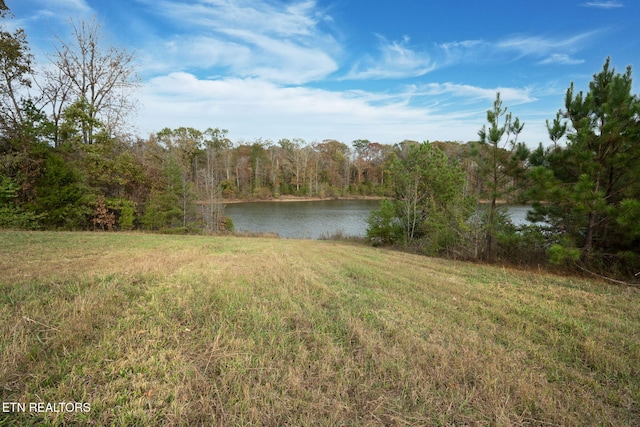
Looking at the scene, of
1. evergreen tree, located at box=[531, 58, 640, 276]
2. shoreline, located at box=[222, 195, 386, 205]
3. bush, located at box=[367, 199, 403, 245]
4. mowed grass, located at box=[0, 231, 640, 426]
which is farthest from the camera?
shoreline, located at box=[222, 195, 386, 205]

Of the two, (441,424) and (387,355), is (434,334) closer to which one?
(387,355)

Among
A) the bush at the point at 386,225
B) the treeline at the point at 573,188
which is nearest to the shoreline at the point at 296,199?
the bush at the point at 386,225

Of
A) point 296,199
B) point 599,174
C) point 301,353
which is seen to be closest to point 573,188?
point 599,174

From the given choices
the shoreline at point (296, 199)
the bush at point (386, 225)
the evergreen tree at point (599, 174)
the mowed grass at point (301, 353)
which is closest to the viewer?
the mowed grass at point (301, 353)

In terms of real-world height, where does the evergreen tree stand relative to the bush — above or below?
above

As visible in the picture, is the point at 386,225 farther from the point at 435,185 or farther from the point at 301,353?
the point at 301,353

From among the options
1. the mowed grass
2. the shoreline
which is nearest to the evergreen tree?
the mowed grass

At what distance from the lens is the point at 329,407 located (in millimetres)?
1981

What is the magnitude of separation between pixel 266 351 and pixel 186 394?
76 centimetres

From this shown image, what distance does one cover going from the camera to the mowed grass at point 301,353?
1.95 m

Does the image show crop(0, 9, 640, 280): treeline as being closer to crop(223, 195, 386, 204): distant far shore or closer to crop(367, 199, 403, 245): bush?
crop(367, 199, 403, 245): bush

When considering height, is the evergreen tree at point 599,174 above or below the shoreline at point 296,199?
above

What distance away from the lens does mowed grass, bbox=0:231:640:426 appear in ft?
6.38

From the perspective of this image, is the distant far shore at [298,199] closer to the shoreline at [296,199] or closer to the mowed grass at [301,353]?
the shoreline at [296,199]
